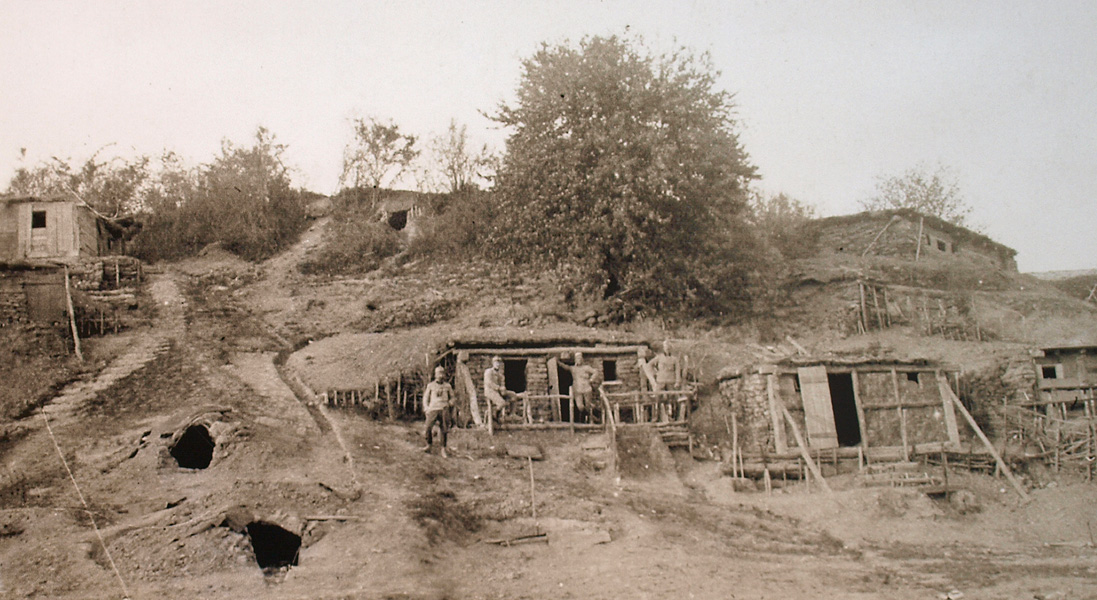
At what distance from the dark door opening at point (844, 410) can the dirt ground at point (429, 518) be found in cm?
354

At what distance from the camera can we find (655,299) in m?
22.4

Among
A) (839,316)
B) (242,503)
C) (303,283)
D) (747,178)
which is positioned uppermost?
(747,178)

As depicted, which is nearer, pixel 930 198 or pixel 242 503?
pixel 242 503

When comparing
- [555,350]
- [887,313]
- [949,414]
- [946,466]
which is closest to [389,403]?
[555,350]

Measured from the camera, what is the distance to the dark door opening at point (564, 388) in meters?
17.6

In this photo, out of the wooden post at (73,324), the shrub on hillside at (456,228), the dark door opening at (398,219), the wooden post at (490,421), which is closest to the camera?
the wooden post at (490,421)

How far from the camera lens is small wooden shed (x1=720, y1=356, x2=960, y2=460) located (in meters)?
15.3

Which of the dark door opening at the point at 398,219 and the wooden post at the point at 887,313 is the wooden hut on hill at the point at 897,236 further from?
the dark door opening at the point at 398,219

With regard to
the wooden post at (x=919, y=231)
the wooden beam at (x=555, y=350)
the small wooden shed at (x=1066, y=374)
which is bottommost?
the small wooden shed at (x=1066, y=374)

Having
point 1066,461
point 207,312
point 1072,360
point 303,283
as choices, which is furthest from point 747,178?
point 207,312

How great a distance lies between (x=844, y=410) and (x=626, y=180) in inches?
339

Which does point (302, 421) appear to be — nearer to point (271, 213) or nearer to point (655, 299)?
point (655, 299)

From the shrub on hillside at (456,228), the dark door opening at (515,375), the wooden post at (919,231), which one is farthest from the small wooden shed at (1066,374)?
the shrub on hillside at (456,228)

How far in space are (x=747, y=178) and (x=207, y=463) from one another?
18.2 metres
